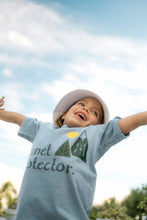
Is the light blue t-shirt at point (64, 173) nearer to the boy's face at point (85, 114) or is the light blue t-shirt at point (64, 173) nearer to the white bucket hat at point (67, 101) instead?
the boy's face at point (85, 114)

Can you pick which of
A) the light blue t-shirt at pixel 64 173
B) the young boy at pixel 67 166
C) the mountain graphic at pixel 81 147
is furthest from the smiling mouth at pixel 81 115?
the mountain graphic at pixel 81 147

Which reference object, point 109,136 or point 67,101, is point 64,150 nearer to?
point 109,136

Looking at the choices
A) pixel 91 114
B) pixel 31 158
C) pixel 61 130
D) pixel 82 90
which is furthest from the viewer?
pixel 82 90

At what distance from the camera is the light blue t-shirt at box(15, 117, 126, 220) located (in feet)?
5.27

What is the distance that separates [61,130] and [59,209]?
0.60 metres

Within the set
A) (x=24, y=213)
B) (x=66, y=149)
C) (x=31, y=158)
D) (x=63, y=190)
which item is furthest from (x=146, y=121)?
(x=24, y=213)

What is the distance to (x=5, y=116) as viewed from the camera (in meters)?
2.40

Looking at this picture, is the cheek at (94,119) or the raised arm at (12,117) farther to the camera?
the raised arm at (12,117)

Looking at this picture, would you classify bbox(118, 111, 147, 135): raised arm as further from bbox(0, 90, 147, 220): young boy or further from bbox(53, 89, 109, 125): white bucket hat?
bbox(53, 89, 109, 125): white bucket hat

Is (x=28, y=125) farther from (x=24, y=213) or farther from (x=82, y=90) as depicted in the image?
(x=24, y=213)

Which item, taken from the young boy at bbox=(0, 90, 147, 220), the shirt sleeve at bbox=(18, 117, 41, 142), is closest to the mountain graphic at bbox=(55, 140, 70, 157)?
the young boy at bbox=(0, 90, 147, 220)

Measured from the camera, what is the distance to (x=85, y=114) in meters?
2.11

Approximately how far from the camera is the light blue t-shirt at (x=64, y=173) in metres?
1.61

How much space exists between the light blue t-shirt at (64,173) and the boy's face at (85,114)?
11 cm
